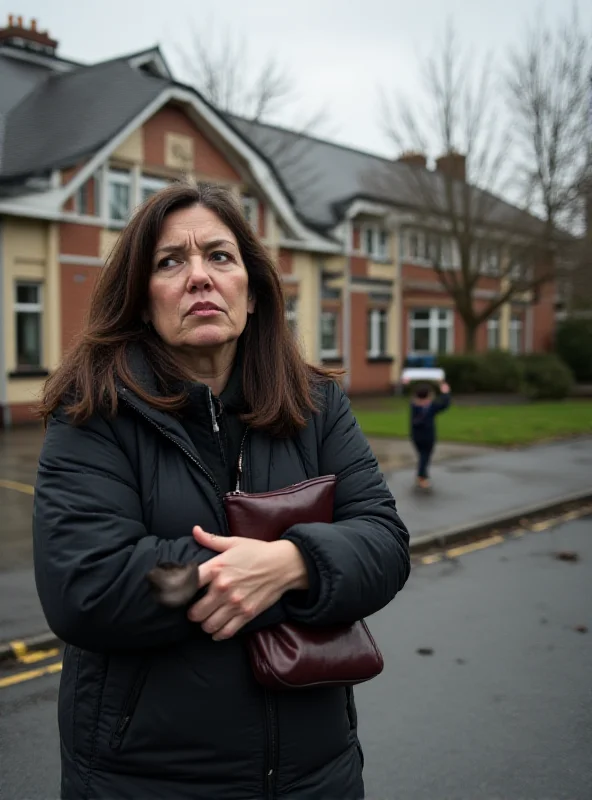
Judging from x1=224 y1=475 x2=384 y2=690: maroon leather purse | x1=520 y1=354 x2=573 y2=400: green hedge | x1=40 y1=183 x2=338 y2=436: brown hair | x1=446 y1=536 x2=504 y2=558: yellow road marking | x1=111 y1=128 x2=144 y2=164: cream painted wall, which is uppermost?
x1=111 y1=128 x2=144 y2=164: cream painted wall

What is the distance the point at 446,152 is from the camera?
31.9 meters

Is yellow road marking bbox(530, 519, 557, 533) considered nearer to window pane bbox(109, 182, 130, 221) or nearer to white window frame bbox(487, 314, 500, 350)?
window pane bbox(109, 182, 130, 221)

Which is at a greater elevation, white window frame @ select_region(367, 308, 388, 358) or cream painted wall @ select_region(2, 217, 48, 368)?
cream painted wall @ select_region(2, 217, 48, 368)

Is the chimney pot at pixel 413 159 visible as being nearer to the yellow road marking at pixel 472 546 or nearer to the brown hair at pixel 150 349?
the yellow road marking at pixel 472 546

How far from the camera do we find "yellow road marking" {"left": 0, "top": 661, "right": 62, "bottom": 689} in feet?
15.9

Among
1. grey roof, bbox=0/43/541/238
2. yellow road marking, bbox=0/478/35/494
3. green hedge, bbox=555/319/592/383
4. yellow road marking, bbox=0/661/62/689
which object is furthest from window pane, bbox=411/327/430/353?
yellow road marking, bbox=0/661/62/689

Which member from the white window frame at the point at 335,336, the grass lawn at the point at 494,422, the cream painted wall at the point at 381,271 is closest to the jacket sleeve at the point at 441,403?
the grass lawn at the point at 494,422

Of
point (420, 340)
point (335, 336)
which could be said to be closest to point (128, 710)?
point (335, 336)

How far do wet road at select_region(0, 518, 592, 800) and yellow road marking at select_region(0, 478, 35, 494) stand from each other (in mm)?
5909

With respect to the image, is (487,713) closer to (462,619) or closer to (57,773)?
(462,619)

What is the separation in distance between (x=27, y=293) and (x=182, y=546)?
19428 mm

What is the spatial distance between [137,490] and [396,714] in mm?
3072

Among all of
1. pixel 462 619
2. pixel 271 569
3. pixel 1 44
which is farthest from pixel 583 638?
pixel 1 44

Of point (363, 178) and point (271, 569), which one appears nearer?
point (271, 569)
